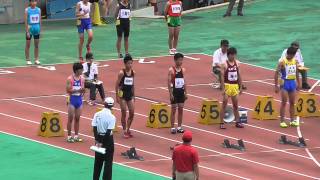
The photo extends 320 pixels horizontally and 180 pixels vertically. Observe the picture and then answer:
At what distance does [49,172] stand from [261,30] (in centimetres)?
1979

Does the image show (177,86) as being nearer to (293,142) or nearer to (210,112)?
(210,112)

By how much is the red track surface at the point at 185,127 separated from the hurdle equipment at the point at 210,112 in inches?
10.3

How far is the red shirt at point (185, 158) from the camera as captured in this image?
682 inches

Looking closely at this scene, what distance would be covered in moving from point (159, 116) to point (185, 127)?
0.74 m

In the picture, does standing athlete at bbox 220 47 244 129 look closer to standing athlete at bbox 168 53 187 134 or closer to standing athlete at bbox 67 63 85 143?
standing athlete at bbox 168 53 187 134

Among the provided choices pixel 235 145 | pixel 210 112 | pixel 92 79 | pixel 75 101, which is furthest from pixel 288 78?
pixel 75 101

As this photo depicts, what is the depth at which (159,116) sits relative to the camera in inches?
961

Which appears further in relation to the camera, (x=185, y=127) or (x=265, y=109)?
(x=265, y=109)

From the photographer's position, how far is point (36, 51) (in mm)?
30875

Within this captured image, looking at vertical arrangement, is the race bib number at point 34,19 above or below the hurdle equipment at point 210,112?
above

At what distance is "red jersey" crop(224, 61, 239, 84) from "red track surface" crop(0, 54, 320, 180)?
1.26 meters

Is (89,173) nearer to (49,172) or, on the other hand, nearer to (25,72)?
(49,172)

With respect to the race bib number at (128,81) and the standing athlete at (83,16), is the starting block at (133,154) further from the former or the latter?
the standing athlete at (83,16)

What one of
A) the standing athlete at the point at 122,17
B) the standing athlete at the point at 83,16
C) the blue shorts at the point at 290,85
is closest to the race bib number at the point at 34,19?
the standing athlete at the point at 83,16
